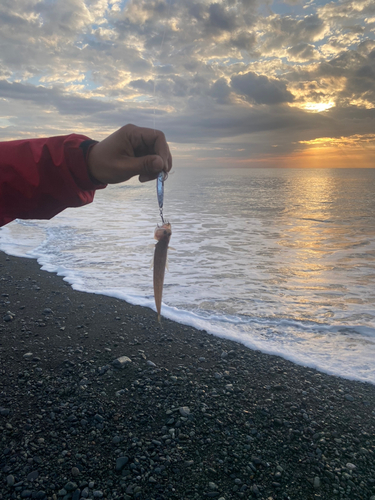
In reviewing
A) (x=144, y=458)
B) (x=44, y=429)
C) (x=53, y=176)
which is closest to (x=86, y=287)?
(x=44, y=429)

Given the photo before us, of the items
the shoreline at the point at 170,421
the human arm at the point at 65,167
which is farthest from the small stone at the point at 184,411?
the human arm at the point at 65,167

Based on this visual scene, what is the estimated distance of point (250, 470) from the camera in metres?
3.00

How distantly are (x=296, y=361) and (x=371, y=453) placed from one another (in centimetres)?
204

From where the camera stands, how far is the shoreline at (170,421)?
2.86m

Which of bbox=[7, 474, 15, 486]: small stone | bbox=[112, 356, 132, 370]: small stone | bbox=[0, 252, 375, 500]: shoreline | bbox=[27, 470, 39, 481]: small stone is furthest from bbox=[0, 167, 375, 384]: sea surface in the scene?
bbox=[7, 474, 15, 486]: small stone

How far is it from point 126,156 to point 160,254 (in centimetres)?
101

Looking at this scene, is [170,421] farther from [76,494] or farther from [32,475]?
[32,475]

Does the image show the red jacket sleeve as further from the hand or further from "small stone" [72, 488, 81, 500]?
"small stone" [72, 488, 81, 500]

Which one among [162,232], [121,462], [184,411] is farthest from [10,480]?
[162,232]

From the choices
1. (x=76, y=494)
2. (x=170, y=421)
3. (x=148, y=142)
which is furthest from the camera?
(x=170, y=421)

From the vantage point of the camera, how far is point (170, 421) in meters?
3.50

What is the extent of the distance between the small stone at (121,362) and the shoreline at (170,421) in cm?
5

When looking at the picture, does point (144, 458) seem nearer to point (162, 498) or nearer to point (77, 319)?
point (162, 498)

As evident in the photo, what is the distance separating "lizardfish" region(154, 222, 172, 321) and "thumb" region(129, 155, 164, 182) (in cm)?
73
